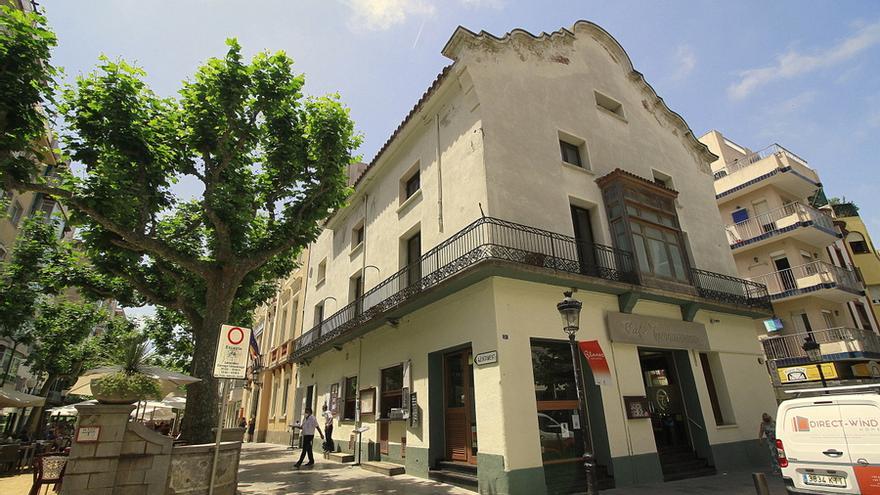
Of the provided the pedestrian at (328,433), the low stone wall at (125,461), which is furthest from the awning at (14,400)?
the low stone wall at (125,461)

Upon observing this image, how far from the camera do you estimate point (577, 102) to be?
14320 mm

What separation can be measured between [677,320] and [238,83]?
1391cm

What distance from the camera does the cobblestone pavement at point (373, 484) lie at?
893 centimetres

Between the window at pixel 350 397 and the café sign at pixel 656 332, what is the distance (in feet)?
31.4

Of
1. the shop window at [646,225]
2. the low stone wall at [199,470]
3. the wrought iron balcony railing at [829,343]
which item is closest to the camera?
the low stone wall at [199,470]

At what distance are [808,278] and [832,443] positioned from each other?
17.5 metres

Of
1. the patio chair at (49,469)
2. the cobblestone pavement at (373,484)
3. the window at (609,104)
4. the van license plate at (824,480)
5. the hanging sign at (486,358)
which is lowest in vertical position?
the cobblestone pavement at (373,484)

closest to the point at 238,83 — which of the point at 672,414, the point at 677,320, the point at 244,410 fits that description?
the point at 677,320

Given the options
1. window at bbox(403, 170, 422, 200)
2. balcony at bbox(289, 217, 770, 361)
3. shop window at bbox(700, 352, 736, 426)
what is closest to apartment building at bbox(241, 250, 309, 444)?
window at bbox(403, 170, 422, 200)

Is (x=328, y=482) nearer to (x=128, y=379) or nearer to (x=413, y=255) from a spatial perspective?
(x=128, y=379)

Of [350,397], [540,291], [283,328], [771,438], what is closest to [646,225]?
[540,291]

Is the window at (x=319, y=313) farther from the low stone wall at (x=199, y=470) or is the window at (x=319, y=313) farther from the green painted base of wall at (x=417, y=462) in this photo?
the low stone wall at (x=199, y=470)

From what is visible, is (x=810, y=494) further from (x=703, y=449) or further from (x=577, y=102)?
(x=577, y=102)

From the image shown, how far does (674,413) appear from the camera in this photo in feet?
40.5
